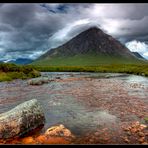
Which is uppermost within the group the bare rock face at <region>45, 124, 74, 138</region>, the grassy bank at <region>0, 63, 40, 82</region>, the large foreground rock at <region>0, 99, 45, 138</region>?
the grassy bank at <region>0, 63, 40, 82</region>

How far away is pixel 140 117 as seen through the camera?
14.6m

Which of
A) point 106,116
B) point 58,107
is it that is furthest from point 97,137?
point 58,107

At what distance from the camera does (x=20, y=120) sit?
11.4 metres

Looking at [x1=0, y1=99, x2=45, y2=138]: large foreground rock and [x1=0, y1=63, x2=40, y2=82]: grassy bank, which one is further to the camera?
[x1=0, y1=63, x2=40, y2=82]: grassy bank

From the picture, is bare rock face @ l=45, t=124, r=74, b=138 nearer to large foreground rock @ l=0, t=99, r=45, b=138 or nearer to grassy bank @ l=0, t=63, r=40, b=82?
large foreground rock @ l=0, t=99, r=45, b=138

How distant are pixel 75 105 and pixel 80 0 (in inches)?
645

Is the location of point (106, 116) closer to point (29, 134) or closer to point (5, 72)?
point (29, 134)

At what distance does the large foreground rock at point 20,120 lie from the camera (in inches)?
431

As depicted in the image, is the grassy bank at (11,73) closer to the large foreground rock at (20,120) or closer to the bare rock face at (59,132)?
the large foreground rock at (20,120)

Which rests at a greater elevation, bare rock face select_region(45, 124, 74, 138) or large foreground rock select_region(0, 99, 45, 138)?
large foreground rock select_region(0, 99, 45, 138)

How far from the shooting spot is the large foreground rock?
10.9m

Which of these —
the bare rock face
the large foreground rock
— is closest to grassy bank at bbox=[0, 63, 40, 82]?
the large foreground rock

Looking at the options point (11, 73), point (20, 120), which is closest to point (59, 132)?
point (20, 120)

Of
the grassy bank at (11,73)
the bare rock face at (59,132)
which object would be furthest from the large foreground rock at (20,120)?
the grassy bank at (11,73)
